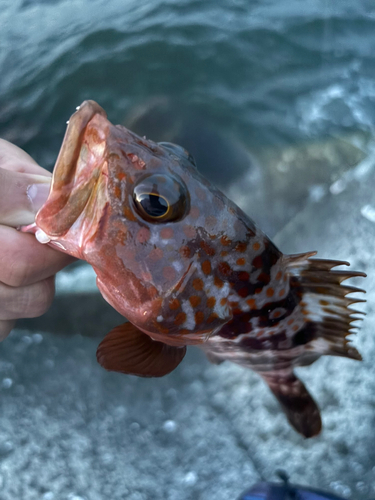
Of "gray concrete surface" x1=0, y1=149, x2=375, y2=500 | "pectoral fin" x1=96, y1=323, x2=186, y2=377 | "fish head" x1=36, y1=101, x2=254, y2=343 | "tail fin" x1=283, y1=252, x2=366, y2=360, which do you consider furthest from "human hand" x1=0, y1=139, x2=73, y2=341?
"gray concrete surface" x1=0, y1=149, x2=375, y2=500

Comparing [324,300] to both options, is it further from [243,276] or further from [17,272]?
[17,272]

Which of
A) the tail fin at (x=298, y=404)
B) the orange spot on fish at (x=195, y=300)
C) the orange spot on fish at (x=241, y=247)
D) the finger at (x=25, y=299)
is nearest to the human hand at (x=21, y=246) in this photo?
the finger at (x=25, y=299)

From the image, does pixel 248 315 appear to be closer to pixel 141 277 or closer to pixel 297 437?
pixel 141 277

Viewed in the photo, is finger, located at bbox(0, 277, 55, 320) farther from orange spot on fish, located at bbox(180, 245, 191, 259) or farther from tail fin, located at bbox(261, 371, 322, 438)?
tail fin, located at bbox(261, 371, 322, 438)

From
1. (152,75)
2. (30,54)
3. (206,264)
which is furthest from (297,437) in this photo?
(30,54)

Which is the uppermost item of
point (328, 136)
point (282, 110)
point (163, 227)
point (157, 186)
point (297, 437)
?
point (157, 186)
